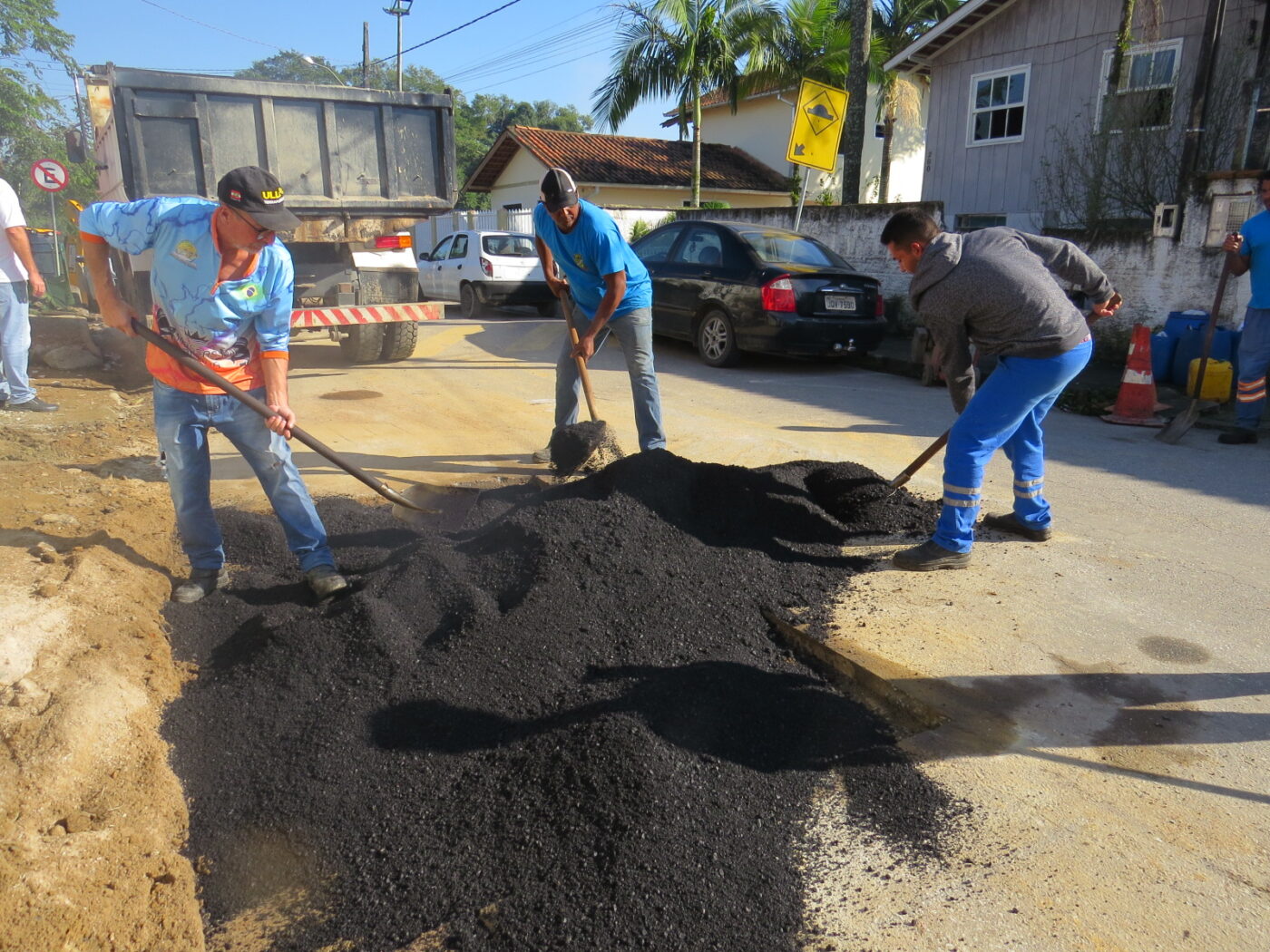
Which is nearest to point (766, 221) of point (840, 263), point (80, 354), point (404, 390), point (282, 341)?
point (840, 263)

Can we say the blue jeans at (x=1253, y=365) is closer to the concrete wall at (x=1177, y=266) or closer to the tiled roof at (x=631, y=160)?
the concrete wall at (x=1177, y=266)

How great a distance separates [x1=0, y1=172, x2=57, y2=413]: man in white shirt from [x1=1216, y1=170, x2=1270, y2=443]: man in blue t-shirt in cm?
960

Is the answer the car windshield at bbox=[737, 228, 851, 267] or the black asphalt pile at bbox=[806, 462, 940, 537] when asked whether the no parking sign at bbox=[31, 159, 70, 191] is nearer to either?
the car windshield at bbox=[737, 228, 851, 267]

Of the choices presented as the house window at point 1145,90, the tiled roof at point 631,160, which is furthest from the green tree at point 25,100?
the house window at point 1145,90

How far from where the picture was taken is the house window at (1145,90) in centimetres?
1305

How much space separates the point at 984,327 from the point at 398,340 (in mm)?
7801

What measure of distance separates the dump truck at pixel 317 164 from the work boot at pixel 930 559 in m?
6.65

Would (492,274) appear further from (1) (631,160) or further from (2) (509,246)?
(1) (631,160)

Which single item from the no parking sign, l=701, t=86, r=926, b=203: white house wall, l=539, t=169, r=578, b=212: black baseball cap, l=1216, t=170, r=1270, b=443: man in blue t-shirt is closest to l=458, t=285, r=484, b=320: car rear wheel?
the no parking sign

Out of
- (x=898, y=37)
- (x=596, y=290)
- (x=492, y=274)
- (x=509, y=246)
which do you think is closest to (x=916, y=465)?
(x=596, y=290)

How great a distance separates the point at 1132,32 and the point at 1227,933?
15.0m

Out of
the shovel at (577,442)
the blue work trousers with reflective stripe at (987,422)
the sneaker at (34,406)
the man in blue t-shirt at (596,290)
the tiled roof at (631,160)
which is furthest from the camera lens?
the tiled roof at (631,160)

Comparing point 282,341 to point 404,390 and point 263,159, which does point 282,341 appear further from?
point 263,159

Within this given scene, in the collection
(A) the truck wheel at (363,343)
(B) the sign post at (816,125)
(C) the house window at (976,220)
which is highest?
(B) the sign post at (816,125)
